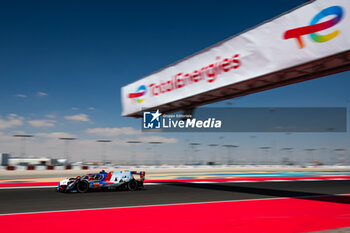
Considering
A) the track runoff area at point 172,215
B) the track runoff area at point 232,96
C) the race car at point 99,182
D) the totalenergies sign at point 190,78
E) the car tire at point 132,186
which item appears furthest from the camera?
the car tire at point 132,186

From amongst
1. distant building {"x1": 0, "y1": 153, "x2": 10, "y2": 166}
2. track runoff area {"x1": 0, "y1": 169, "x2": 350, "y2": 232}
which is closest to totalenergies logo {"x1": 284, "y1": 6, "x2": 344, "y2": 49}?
track runoff area {"x1": 0, "y1": 169, "x2": 350, "y2": 232}

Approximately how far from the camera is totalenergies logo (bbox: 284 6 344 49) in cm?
605

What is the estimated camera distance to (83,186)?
1319 centimetres

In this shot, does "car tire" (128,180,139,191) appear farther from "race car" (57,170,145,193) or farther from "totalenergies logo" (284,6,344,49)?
"totalenergies logo" (284,6,344,49)

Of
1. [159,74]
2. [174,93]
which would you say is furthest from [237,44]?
[159,74]

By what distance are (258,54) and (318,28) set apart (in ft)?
5.19

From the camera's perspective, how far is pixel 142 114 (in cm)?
1232

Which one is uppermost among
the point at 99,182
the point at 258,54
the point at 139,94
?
the point at 258,54

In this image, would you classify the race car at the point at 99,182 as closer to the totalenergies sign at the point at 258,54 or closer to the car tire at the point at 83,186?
the car tire at the point at 83,186

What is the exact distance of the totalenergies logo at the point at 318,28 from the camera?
605cm

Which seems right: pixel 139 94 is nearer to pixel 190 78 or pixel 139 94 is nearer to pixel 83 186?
pixel 190 78

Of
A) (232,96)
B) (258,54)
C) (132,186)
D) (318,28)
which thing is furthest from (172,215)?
(132,186)

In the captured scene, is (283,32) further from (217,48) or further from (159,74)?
(159,74)

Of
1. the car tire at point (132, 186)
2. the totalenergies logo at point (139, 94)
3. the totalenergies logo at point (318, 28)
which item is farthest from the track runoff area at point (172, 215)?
the totalenergies logo at point (318, 28)
